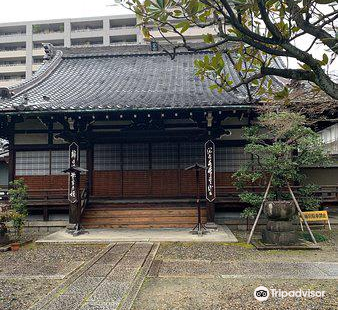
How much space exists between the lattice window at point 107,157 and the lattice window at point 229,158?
3.99 m

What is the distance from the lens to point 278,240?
8922 millimetres

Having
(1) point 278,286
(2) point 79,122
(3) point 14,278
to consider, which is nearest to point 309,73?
(1) point 278,286

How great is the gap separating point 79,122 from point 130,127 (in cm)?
191

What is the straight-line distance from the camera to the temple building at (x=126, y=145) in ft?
37.2

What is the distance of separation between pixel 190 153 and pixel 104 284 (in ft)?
25.3

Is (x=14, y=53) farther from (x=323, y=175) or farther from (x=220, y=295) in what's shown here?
(x=220, y=295)

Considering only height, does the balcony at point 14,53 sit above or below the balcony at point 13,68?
above

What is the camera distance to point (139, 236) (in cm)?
1030

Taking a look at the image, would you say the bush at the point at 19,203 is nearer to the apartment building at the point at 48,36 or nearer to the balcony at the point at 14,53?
the apartment building at the point at 48,36

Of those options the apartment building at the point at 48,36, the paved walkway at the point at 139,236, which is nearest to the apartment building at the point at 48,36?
the apartment building at the point at 48,36

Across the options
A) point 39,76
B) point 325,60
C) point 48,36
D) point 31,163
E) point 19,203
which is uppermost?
point 48,36

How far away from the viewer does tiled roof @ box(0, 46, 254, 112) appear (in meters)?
11.2

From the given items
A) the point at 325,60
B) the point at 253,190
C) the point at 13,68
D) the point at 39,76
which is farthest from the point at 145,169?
the point at 13,68

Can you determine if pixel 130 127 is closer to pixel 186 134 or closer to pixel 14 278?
pixel 186 134
